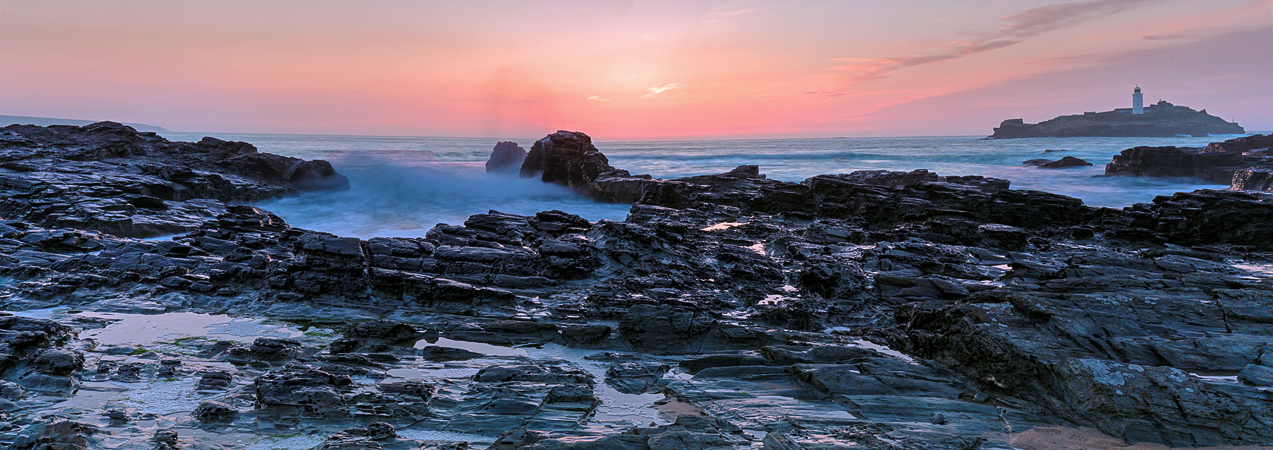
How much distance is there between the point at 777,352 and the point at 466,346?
14.3 ft

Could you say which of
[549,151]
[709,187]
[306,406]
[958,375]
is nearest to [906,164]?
[549,151]

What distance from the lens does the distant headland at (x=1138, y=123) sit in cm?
12250

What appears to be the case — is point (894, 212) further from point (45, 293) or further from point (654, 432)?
point (45, 293)

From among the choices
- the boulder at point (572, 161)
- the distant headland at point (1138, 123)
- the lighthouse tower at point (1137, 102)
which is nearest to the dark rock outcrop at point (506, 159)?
the boulder at point (572, 161)

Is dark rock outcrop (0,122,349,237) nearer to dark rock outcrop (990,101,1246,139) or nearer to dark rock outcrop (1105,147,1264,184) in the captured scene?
dark rock outcrop (1105,147,1264,184)

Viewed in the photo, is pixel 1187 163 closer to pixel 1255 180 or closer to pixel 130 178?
pixel 1255 180

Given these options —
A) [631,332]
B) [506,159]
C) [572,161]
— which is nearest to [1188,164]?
[572,161]

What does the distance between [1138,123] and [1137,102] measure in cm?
776

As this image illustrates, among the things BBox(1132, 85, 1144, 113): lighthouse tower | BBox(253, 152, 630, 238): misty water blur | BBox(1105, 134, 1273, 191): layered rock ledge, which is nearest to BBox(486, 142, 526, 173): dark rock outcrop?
BBox(253, 152, 630, 238): misty water blur

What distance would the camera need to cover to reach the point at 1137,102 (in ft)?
420

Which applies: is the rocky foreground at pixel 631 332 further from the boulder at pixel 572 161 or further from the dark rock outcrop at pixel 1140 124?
the dark rock outcrop at pixel 1140 124

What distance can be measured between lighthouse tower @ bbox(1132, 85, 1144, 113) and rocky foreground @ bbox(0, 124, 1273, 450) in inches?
5669

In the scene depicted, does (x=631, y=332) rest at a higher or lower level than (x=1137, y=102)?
lower

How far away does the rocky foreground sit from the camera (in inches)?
234
